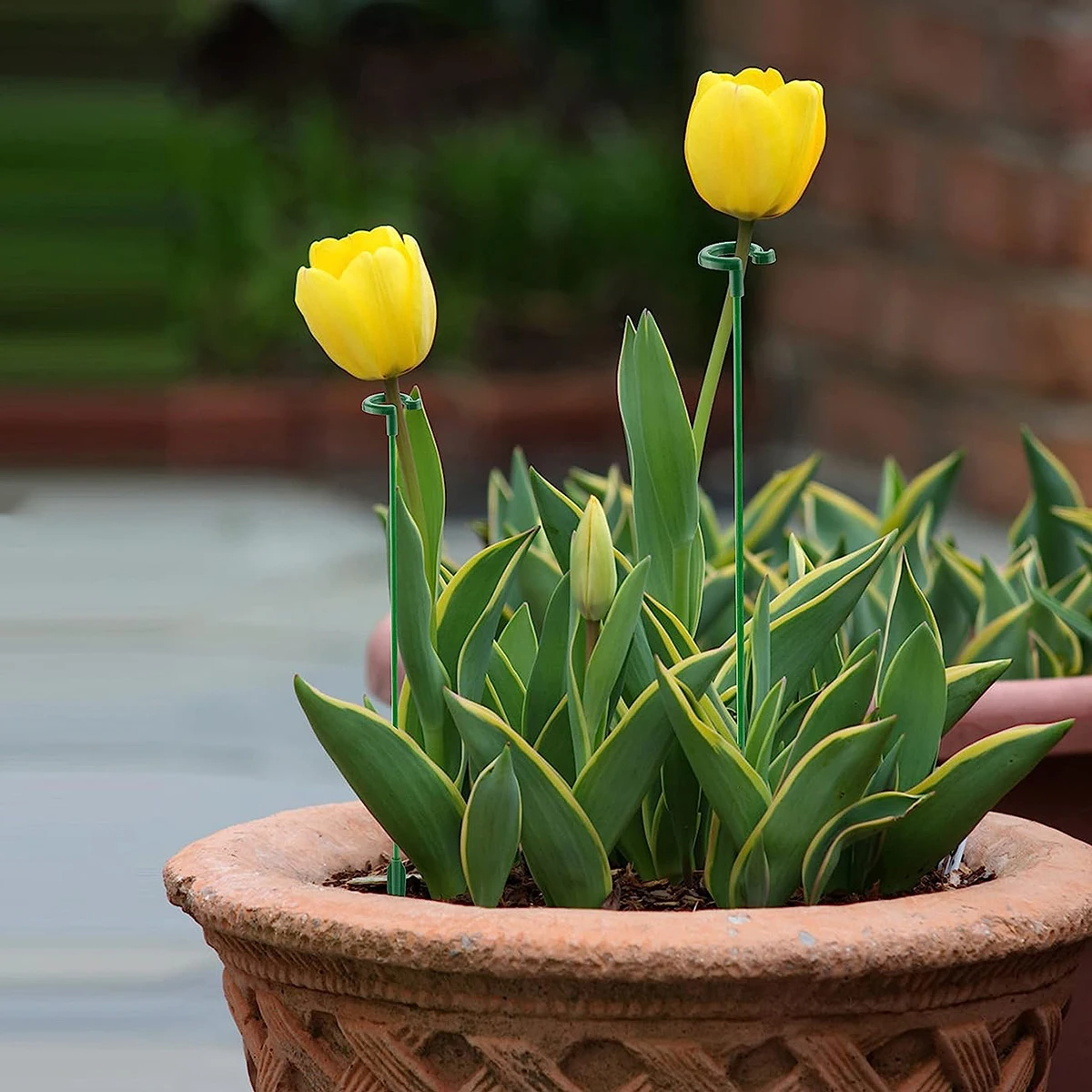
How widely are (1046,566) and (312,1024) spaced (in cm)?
101

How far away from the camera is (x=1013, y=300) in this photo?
12.6ft

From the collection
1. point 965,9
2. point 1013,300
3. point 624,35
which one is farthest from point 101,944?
point 624,35

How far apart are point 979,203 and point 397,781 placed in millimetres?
3031

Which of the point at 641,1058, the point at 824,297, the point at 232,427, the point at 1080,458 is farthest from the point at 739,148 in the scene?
the point at 232,427

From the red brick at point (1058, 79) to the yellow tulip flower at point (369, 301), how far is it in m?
2.72

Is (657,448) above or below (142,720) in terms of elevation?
above

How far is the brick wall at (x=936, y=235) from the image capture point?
3682mm

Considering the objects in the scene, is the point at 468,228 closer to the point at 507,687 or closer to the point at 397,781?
the point at 507,687

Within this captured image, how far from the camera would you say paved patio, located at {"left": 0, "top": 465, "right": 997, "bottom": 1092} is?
82.3 inches

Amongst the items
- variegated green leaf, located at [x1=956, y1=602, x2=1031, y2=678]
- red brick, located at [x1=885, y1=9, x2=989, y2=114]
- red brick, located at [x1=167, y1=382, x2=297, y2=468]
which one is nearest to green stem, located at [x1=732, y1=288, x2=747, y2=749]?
variegated green leaf, located at [x1=956, y1=602, x2=1031, y2=678]

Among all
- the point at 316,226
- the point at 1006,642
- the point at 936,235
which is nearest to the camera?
the point at 1006,642

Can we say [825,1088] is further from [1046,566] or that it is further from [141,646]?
[141,646]

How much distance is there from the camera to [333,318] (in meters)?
1.13

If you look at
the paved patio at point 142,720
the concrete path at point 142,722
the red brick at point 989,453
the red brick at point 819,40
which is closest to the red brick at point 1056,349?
the red brick at point 989,453
